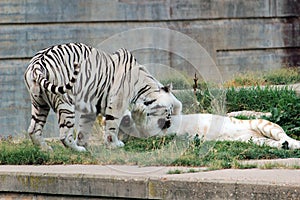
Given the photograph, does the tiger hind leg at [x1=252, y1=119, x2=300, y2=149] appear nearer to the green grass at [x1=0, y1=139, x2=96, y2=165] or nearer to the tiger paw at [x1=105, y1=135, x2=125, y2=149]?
the tiger paw at [x1=105, y1=135, x2=125, y2=149]

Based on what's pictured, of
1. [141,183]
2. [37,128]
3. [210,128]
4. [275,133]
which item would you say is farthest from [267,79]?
[141,183]

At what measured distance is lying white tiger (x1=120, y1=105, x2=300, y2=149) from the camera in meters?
9.98

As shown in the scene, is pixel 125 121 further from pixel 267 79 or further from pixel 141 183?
pixel 267 79

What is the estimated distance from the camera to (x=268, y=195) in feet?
21.5

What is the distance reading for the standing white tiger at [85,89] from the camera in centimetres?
917

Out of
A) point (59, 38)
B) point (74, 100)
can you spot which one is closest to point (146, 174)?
point (74, 100)

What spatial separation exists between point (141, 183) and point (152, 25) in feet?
26.6

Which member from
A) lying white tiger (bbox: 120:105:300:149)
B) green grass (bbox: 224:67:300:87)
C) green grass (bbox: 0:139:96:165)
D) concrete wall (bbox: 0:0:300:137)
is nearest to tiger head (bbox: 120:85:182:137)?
lying white tiger (bbox: 120:105:300:149)

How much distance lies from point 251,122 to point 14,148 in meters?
2.97

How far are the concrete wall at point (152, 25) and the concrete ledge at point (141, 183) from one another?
602cm

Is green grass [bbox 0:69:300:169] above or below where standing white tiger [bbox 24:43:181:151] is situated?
below

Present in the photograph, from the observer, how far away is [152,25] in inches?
589

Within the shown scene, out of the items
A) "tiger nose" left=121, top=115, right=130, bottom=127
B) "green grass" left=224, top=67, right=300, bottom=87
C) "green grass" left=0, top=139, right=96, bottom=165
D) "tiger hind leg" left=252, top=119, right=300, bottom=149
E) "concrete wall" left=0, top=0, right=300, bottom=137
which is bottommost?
"green grass" left=0, top=139, right=96, bottom=165

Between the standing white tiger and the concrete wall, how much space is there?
14.0 ft
